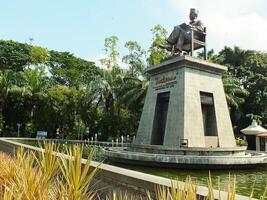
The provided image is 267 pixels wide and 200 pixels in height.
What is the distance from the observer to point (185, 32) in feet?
56.5

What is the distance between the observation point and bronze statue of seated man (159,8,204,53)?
17266mm

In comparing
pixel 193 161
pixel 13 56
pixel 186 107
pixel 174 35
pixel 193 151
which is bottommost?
pixel 193 161

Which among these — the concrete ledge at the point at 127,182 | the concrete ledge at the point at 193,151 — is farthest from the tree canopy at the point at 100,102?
the concrete ledge at the point at 127,182

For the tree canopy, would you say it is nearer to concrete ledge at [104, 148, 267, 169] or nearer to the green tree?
the green tree

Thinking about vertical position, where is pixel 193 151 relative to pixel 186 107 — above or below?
below

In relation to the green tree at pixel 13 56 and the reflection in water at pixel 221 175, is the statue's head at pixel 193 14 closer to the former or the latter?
the reflection in water at pixel 221 175

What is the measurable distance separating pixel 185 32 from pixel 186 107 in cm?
442

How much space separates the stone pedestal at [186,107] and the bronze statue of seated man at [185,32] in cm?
167

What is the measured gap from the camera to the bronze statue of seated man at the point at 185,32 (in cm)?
1727

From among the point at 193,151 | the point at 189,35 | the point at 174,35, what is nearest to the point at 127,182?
the point at 193,151

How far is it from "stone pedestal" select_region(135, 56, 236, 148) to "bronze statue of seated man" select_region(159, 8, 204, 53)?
1672 mm

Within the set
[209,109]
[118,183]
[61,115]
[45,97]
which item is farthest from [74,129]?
[118,183]

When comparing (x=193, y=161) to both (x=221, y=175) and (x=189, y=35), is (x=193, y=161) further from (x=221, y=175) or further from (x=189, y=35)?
(x=189, y=35)

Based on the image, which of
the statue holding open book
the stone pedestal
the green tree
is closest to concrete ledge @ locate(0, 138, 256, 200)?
the stone pedestal
